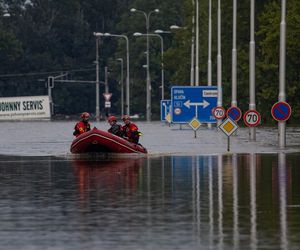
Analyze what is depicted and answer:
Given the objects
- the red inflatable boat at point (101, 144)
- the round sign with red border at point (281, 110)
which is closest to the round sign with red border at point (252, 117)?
the round sign with red border at point (281, 110)

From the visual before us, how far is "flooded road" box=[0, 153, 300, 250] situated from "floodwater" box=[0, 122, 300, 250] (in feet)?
0.04

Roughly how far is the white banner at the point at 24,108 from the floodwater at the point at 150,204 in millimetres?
104616

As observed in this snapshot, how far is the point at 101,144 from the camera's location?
44.4m

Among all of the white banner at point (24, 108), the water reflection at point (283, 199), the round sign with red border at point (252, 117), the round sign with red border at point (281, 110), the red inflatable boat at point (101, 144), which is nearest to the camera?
the water reflection at point (283, 199)

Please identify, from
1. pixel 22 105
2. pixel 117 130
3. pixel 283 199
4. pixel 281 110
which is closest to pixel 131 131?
pixel 117 130

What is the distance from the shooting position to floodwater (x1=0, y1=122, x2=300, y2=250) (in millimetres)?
18453

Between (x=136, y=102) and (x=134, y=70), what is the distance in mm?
4671

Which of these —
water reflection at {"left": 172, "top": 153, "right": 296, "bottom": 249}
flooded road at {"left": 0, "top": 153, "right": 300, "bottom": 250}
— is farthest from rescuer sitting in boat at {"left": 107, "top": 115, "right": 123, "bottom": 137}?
flooded road at {"left": 0, "top": 153, "right": 300, "bottom": 250}

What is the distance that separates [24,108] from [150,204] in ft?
416

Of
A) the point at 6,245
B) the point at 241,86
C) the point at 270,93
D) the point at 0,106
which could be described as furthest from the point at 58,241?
the point at 0,106

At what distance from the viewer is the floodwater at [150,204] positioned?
60.5 feet

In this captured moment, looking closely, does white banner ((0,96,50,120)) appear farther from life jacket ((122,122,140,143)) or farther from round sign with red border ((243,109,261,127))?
life jacket ((122,122,140,143))

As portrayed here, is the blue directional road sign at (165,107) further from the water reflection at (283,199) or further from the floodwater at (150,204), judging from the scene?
the floodwater at (150,204)

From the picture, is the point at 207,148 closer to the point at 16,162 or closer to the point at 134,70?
the point at 16,162
